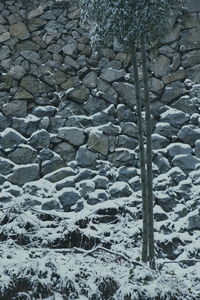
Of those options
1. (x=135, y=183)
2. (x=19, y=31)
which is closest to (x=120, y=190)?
(x=135, y=183)

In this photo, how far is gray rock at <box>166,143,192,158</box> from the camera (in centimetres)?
636

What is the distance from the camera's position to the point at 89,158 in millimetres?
6297

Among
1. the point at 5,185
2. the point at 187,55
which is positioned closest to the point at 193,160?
the point at 187,55

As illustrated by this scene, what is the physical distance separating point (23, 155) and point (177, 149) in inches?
89.4

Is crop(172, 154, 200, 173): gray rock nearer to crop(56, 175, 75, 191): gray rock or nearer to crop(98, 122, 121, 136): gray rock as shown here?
crop(98, 122, 121, 136): gray rock

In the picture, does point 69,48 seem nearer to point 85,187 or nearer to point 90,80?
point 90,80

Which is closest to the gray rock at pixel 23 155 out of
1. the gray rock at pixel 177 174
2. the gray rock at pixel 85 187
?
the gray rock at pixel 85 187

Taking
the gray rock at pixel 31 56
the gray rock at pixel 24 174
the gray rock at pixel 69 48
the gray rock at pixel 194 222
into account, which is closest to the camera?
the gray rock at pixel 194 222

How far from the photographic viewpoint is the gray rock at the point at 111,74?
718cm

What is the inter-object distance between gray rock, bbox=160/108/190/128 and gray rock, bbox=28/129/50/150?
1811 mm

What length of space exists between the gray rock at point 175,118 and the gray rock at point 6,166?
2.42 metres

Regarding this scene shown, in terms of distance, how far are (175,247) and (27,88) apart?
3.53 metres

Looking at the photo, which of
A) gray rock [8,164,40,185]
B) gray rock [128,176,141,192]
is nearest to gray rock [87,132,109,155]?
gray rock [128,176,141,192]

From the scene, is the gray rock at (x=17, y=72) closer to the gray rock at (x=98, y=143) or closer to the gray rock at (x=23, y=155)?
the gray rock at (x=23, y=155)
